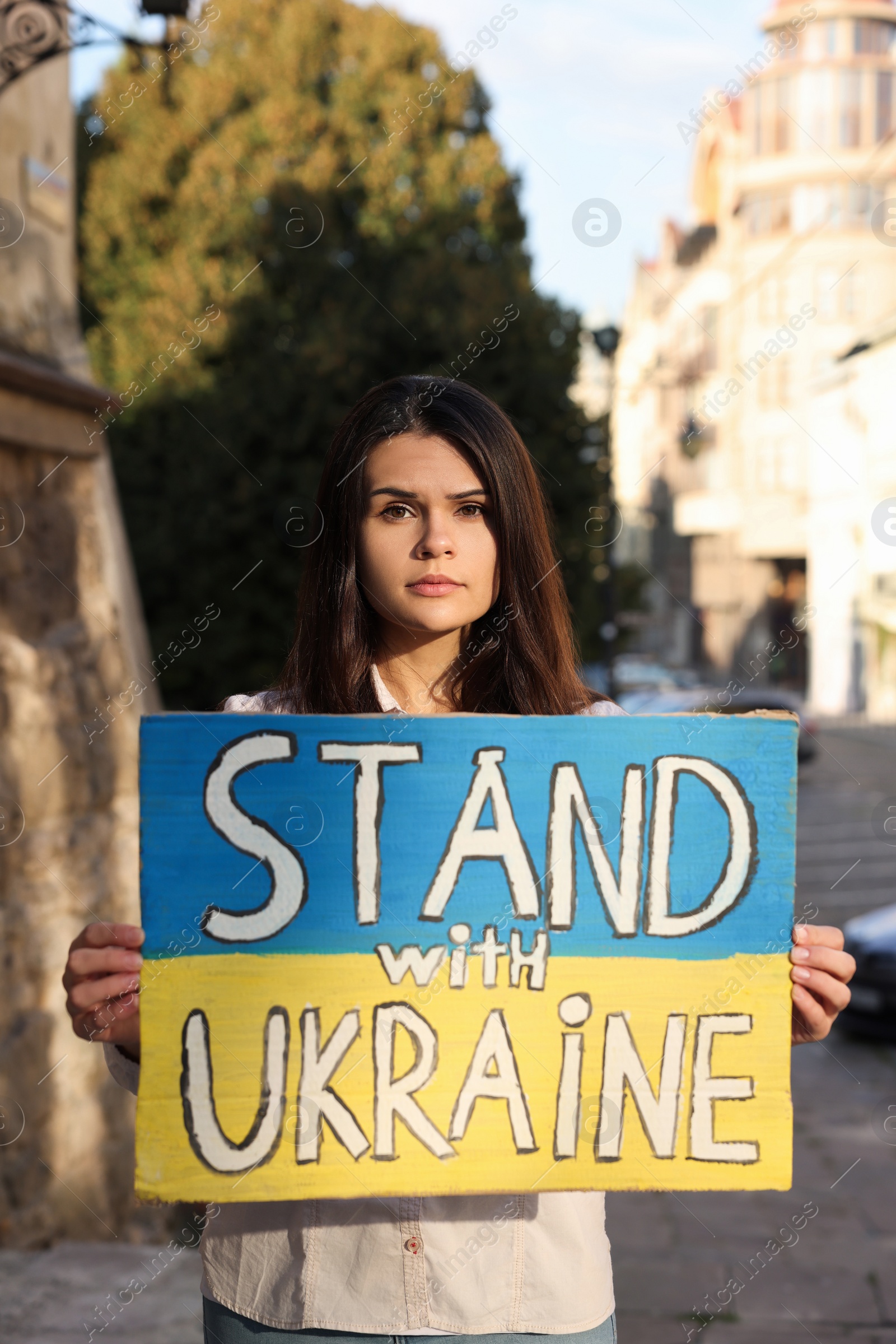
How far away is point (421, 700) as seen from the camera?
1932 millimetres

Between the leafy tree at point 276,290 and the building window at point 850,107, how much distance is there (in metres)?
27.2

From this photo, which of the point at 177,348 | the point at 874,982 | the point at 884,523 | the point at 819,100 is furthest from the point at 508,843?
the point at 819,100

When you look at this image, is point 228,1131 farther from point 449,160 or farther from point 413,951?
point 449,160

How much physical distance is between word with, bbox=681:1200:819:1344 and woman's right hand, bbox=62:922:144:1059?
3.20m

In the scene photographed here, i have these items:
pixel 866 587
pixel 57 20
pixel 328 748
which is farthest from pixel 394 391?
pixel 866 587

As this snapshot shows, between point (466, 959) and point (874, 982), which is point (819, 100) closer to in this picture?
point (874, 982)

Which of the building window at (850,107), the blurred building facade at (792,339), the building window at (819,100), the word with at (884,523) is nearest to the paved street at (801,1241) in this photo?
the word with at (884,523)

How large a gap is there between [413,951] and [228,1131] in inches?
13.9

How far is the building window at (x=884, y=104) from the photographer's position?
3838cm

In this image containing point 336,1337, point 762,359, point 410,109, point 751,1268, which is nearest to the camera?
point 336,1337

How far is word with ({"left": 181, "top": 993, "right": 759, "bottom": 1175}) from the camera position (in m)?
1.71

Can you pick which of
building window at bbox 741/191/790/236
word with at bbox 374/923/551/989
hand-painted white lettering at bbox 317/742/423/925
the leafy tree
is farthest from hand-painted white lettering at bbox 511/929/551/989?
building window at bbox 741/191/790/236

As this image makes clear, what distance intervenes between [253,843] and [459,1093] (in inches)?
18.1

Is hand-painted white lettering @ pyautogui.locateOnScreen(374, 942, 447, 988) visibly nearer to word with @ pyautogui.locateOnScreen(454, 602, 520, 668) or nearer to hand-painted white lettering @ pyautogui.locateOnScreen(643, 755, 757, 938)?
hand-painted white lettering @ pyautogui.locateOnScreen(643, 755, 757, 938)
